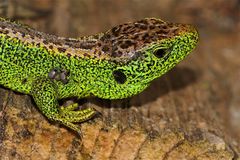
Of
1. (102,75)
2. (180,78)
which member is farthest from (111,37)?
(180,78)

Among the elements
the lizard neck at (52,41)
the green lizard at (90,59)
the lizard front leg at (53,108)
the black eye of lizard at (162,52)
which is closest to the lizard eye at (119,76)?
the green lizard at (90,59)

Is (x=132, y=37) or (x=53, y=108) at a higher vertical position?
(x=132, y=37)

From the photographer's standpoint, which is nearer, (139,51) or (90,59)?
(139,51)

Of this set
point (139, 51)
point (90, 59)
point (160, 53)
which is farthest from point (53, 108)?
point (160, 53)

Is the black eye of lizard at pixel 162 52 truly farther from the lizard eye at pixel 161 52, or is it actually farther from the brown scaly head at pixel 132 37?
the brown scaly head at pixel 132 37

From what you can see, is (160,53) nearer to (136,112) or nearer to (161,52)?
(161,52)

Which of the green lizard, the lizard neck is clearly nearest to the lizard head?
the green lizard
